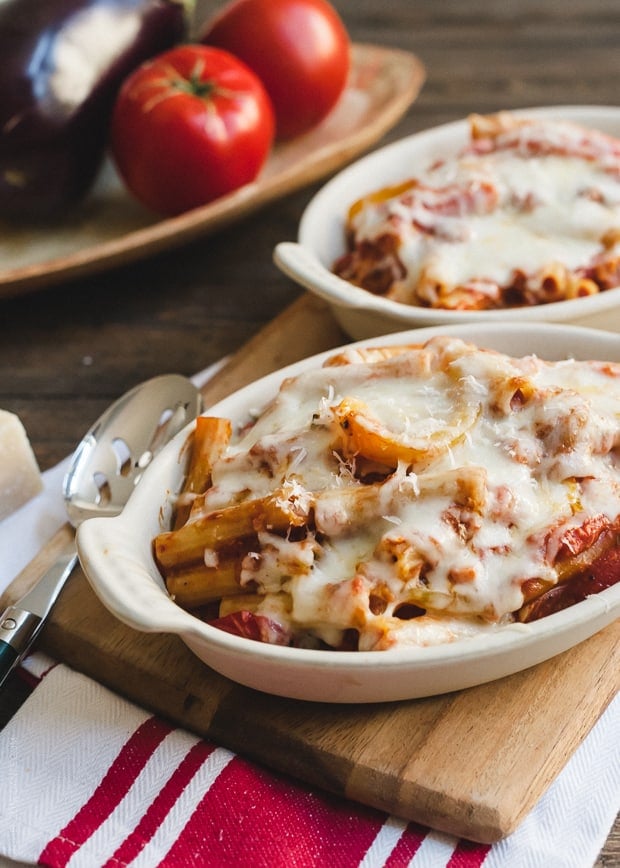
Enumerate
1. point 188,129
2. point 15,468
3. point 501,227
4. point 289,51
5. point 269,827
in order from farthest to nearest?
1. point 289,51
2. point 188,129
3. point 501,227
4. point 15,468
5. point 269,827

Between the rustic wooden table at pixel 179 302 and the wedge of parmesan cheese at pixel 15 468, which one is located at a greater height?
the wedge of parmesan cheese at pixel 15 468

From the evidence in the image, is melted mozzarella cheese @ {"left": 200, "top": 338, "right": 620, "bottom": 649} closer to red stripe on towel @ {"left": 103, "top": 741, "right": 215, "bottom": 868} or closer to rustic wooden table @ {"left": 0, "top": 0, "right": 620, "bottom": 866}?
red stripe on towel @ {"left": 103, "top": 741, "right": 215, "bottom": 868}

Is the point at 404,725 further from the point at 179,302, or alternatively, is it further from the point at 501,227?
the point at 179,302

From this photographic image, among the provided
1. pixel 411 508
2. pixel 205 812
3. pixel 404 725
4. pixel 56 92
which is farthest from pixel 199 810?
pixel 56 92

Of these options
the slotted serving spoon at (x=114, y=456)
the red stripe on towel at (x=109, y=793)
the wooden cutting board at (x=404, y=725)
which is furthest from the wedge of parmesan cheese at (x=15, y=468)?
the red stripe on towel at (x=109, y=793)

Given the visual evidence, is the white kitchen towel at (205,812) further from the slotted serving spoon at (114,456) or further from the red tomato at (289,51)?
the red tomato at (289,51)

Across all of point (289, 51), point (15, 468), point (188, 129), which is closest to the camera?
point (15, 468)

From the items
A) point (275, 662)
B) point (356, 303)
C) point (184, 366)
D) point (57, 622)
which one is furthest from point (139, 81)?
point (275, 662)

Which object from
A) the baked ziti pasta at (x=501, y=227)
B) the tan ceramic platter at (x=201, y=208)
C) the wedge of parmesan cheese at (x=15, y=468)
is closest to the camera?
the wedge of parmesan cheese at (x=15, y=468)

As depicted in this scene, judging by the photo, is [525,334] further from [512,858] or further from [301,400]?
[512,858]
